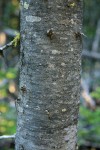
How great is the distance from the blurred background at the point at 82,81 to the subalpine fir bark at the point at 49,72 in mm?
659

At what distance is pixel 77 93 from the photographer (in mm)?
1928

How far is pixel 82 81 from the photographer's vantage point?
8172 mm

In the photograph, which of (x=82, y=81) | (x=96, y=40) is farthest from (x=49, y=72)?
(x=96, y=40)

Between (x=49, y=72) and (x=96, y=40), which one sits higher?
(x=49, y=72)

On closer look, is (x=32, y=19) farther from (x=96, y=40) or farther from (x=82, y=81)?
(x=96, y=40)

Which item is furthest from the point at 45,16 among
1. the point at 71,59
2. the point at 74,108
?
the point at 74,108

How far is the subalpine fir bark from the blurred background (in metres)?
0.66

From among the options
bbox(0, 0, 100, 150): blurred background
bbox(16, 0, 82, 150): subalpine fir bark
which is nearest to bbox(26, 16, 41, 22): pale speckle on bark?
bbox(16, 0, 82, 150): subalpine fir bark

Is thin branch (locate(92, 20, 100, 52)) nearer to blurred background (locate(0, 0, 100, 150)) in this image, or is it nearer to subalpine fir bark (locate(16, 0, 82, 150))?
blurred background (locate(0, 0, 100, 150))

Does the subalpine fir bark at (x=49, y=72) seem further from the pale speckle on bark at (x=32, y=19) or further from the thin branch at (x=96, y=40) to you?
the thin branch at (x=96, y=40)

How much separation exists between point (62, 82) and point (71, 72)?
0.25 feet

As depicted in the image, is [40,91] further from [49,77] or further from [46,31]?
[46,31]

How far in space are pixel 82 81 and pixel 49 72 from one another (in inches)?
253

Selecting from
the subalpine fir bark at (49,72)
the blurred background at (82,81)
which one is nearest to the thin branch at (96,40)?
the blurred background at (82,81)
